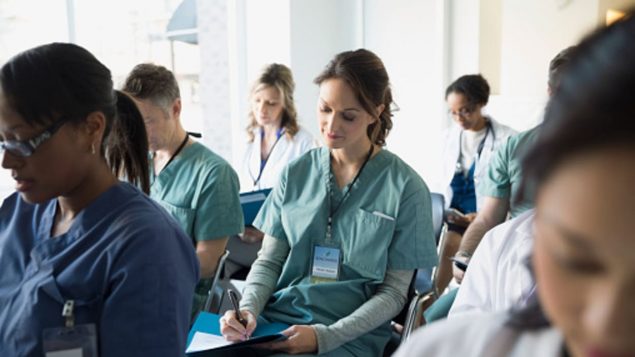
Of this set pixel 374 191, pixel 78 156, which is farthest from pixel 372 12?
pixel 78 156

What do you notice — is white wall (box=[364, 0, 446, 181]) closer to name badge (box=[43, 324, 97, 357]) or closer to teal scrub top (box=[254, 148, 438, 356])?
teal scrub top (box=[254, 148, 438, 356])

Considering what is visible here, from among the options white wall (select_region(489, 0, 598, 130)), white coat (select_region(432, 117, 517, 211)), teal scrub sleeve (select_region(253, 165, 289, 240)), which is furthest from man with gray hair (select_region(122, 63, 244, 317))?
white wall (select_region(489, 0, 598, 130))

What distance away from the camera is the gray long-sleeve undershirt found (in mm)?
1665

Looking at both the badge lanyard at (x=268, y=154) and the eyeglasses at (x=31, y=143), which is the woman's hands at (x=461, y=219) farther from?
the eyeglasses at (x=31, y=143)

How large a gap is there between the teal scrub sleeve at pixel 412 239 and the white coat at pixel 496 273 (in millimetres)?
444

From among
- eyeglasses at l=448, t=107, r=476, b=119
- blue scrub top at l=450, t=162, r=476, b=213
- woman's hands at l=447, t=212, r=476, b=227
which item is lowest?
woman's hands at l=447, t=212, r=476, b=227

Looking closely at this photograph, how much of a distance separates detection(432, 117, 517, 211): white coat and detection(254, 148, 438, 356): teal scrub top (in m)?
1.72

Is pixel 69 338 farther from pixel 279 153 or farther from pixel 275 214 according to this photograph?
pixel 279 153

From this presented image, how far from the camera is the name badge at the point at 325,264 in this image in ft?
5.89

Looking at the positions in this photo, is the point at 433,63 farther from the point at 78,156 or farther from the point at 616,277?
the point at 616,277

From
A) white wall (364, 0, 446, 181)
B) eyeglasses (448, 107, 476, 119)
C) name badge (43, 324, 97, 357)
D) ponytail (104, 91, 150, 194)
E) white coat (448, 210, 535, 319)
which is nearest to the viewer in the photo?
name badge (43, 324, 97, 357)

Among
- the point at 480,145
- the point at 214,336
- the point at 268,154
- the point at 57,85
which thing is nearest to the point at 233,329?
the point at 214,336

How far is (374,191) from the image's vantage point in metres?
1.87

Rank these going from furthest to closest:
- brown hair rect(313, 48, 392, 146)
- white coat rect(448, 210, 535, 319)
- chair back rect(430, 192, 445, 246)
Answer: chair back rect(430, 192, 445, 246) → brown hair rect(313, 48, 392, 146) → white coat rect(448, 210, 535, 319)
